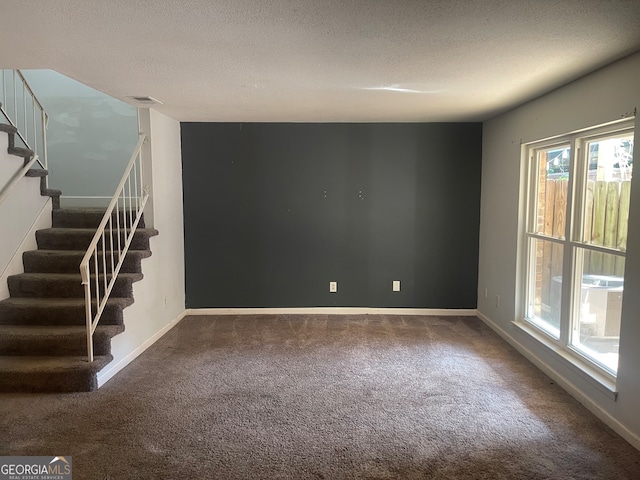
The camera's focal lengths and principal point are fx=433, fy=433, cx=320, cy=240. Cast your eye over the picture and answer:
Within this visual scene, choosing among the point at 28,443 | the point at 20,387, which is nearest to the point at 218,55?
the point at 28,443

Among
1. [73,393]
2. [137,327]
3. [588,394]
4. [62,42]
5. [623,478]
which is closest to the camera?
[623,478]

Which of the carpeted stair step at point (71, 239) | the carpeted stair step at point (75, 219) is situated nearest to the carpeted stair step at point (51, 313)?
the carpeted stair step at point (71, 239)

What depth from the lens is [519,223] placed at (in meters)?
4.05

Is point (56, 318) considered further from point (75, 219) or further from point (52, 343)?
point (75, 219)

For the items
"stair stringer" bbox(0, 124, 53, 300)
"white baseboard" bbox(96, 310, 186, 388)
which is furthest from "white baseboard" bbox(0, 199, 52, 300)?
"white baseboard" bbox(96, 310, 186, 388)

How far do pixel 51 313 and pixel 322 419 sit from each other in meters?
2.41

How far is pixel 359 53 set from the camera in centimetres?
251

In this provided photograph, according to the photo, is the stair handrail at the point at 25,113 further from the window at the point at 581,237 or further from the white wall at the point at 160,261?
the window at the point at 581,237

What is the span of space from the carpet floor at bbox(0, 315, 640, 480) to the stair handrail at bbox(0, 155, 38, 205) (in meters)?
1.66

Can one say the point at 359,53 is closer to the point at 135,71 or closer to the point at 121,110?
the point at 135,71

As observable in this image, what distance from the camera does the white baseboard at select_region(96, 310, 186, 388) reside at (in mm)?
3279

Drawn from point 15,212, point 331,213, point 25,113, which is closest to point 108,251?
point 15,212

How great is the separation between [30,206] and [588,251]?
4.75 meters

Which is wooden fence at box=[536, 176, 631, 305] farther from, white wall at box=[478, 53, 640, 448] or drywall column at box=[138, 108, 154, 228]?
drywall column at box=[138, 108, 154, 228]
